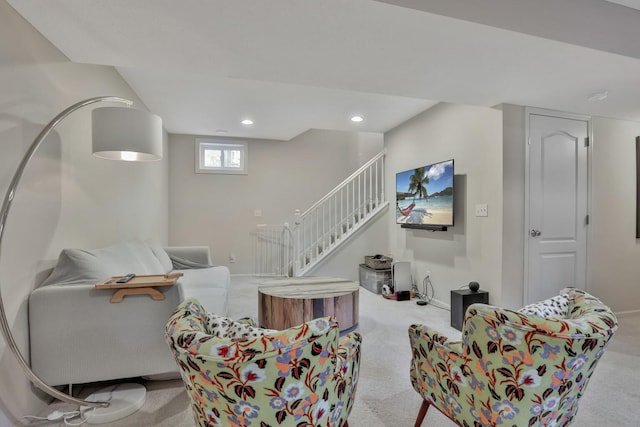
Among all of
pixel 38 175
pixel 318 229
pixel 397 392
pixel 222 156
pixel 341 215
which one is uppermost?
pixel 222 156

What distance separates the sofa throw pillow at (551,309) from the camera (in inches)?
50.6

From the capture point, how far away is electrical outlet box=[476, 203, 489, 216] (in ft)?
10.3

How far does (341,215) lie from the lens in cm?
512

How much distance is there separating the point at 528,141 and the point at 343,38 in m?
2.22

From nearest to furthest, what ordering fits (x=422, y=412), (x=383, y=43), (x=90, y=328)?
(x=422, y=412)
(x=90, y=328)
(x=383, y=43)

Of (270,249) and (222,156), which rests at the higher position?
(222,156)

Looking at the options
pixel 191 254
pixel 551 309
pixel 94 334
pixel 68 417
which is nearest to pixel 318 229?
pixel 191 254

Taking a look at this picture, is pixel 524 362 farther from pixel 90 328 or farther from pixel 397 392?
pixel 90 328

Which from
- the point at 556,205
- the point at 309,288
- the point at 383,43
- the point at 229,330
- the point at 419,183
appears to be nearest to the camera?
the point at 229,330

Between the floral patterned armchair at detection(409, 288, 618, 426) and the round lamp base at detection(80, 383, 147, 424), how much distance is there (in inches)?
65.4

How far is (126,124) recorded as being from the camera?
1858 millimetres

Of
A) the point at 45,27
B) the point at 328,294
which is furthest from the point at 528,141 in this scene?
the point at 45,27

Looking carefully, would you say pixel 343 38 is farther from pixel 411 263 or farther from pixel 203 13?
pixel 411 263

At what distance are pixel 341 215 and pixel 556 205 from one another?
280cm
